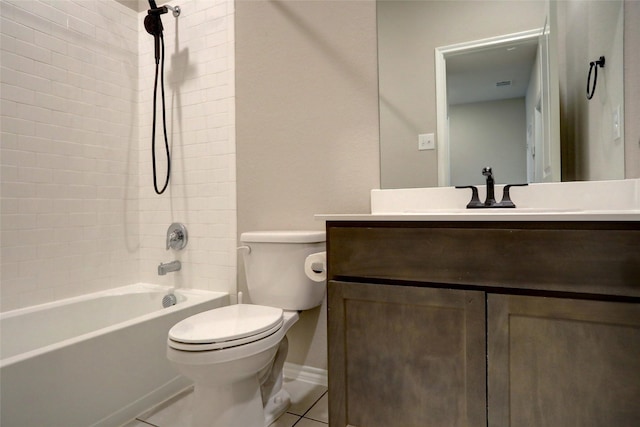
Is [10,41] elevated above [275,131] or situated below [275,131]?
above

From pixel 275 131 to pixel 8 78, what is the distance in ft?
4.27

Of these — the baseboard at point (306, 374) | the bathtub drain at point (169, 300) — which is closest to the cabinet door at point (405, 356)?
the baseboard at point (306, 374)

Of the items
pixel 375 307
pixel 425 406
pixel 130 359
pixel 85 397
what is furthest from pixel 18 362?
pixel 425 406

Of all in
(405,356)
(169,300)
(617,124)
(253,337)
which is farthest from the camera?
(169,300)

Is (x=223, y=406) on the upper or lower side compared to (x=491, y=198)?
lower

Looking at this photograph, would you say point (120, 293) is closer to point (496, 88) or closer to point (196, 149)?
point (196, 149)

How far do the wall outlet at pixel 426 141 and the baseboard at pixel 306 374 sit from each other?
1.21m

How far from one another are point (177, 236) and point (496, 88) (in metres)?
1.88

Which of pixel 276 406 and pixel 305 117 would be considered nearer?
pixel 276 406

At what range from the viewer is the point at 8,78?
1737 mm

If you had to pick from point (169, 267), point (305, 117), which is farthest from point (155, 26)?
point (169, 267)

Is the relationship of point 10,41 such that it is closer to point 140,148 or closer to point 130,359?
point 140,148

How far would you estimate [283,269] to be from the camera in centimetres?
165

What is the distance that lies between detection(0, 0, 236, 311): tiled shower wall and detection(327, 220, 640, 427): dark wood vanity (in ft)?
3.64
